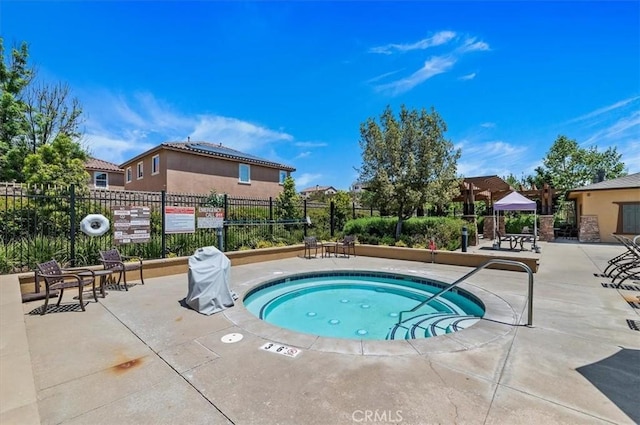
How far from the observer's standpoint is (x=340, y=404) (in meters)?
2.57

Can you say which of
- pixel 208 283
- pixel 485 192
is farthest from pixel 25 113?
pixel 485 192

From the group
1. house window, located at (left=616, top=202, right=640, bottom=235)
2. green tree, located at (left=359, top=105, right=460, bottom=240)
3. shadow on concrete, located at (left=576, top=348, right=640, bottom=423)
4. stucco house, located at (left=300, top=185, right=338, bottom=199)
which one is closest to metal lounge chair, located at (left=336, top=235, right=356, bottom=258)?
green tree, located at (left=359, top=105, right=460, bottom=240)

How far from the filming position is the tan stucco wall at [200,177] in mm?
17844

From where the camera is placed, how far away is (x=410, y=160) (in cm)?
1209

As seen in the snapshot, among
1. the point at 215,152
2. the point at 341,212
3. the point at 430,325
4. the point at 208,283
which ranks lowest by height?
the point at 430,325

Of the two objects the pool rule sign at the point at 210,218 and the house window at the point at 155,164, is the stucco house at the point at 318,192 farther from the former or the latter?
the pool rule sign at the point at 210,218

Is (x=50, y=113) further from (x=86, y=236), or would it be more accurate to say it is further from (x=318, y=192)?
(x=318, y=192)

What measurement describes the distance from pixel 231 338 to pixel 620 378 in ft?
14.8

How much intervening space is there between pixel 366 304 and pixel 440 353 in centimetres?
368

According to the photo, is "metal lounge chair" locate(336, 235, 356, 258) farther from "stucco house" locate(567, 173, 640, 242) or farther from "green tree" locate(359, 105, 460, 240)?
"stucco house" locate(567, 173, 640, 242)

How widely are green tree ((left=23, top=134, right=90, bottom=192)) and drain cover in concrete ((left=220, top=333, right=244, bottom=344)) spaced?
10.8m

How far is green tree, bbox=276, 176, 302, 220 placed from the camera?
47.8 ft

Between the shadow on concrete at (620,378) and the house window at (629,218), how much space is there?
19.0 m

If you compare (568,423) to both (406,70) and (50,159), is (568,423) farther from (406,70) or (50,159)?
(50,159)
